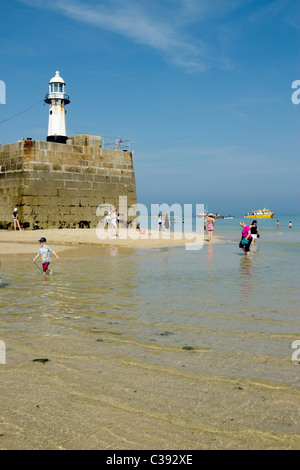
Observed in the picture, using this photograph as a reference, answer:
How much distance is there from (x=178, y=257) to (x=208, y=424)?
12.7 m

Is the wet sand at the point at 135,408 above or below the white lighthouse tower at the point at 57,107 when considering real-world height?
below

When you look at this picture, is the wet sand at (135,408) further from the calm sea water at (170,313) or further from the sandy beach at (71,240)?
the sandy beach at (71,240)

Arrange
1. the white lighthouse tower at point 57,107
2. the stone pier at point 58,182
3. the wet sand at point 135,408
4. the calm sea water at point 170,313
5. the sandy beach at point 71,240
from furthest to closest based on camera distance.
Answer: the white lighthouse tower at point 57,107 → the stone pier at point 58,182 → the sandy beach at point 71,240 → the calm sea water at point 170,313 → the wet sand at point 135,408

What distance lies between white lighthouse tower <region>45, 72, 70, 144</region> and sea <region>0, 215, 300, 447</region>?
19.3 m

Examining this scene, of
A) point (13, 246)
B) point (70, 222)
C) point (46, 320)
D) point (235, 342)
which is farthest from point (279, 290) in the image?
point (70, 222)

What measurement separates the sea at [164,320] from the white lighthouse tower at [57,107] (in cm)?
1931

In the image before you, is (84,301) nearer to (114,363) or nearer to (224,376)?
(114,363)

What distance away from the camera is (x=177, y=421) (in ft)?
9.91

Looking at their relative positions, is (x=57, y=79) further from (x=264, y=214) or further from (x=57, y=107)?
(x=264, y=214)

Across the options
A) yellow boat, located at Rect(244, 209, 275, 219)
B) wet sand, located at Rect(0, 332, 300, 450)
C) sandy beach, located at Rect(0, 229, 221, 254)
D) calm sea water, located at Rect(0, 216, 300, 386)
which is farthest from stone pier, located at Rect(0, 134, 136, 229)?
yellow boat, located at Rect(244, 209, 275, 219)

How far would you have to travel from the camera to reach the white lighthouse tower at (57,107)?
95.5 feet

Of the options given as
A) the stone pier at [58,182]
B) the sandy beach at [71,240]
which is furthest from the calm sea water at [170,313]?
the stone pier at [58,182]

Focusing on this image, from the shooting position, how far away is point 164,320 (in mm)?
6199
